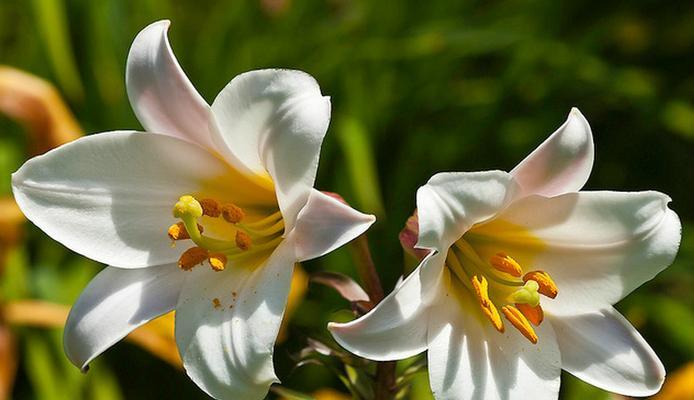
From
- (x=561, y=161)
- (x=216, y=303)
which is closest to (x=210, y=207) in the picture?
(x=216, y=303)

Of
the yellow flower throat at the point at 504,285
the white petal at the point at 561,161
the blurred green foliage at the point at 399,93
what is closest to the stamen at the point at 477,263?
the yellow flower throat at the point at 504,285

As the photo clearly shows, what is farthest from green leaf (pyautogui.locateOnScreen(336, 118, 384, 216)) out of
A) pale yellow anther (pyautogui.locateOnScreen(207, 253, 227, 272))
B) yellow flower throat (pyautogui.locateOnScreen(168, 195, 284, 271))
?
pale yellow anther (pyautogui.locateOnScreen(207, 253, 227, 272))

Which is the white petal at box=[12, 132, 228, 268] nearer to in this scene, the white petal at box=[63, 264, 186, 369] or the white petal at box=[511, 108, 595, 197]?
the white petal at box=[63, 264, 186, 369]

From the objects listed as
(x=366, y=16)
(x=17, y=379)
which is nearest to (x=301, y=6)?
(x=366, y=16)

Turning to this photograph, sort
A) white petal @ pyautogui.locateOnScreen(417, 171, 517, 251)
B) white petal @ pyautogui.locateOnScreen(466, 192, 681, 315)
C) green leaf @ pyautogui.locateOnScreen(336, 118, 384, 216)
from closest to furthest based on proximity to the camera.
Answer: white petal @ pyautogui.locateOnScreen(417, 171, 517, 251), white petal @ pyautogui.locateOnScreen(466, 192, 681, 315), green leaf @ pyautogui.locateOnScreen(336, 118, 384, 216)

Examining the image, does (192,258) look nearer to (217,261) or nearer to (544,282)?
(217,261)

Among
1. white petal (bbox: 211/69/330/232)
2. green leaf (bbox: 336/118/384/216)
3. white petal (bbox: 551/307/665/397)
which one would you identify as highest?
white petal (bbox: 211/69/330/232)

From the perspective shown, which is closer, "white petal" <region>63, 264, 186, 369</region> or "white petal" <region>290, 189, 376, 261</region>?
"white petal" <region>290, 189, 376, 261</region>

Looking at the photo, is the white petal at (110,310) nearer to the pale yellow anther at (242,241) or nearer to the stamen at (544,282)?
the pale yellow anther at (242,241)
